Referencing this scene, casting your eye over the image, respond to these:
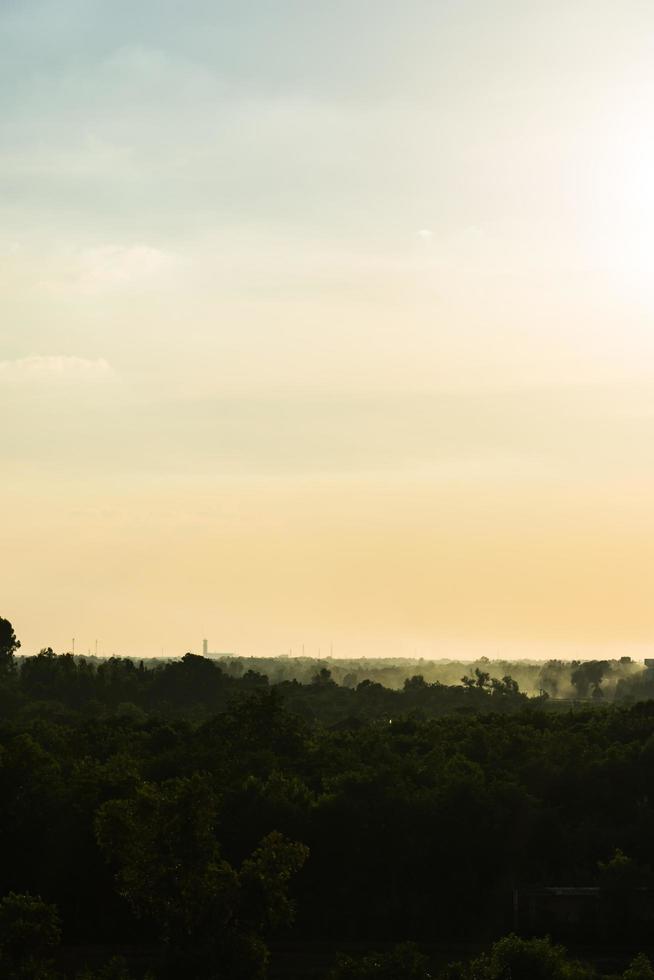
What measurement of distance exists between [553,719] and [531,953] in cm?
5334

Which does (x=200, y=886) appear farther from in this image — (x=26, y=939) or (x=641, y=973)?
(x=641, y=973)

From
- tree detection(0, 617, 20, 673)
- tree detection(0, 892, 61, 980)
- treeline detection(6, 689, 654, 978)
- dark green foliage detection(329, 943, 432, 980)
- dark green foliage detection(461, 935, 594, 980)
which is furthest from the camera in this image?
tree detection(0, 617, 20, 673)

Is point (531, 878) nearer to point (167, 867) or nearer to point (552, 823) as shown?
point (552, 823)

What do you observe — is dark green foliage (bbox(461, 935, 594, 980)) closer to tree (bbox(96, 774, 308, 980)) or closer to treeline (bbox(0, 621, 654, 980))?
treeline (bbox(0, 621, 654, 980))

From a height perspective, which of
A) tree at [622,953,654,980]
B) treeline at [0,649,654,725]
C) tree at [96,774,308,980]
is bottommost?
tree at [622,953,654,980]

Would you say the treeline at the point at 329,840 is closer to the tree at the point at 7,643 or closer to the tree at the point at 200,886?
the tree at the point at 200,886

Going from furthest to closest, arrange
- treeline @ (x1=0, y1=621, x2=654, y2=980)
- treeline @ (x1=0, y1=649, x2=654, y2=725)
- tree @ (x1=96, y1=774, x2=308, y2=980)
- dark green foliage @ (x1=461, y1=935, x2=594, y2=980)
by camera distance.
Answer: treeline @ (x1=0, y1=649, x2=654, y2=725), treeline @ (x1=0, y1=621, x2=654, y2=980), tree @ (x1=96, y1=774, x2=308, y2=980), dark green foliage @ (x1=461, y1=935, x2=594, y2=980)

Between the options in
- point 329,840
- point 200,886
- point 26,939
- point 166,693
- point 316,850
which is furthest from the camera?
point 166,693

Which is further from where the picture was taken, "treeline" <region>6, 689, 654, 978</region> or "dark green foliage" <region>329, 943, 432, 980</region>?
"treeline" <region>6, 689, 654, 978</region>

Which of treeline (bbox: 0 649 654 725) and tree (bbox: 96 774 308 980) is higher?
treeline (bbox: 0 649 654 725)

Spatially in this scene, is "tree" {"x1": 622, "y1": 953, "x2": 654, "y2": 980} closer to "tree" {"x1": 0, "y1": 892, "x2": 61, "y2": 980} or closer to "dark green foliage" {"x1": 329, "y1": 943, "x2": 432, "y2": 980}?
"dark green foliage" {"x1": 329, "y1": 943, "x2": 432, "y2": 980}

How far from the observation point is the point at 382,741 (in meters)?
87.8

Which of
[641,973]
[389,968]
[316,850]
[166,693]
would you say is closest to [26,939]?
[389,968]

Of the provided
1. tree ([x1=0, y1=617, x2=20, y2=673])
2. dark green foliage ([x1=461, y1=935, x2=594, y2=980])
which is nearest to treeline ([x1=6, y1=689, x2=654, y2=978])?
dark green foliage ([x1=461, y1=935, x2=594, y2=980])
